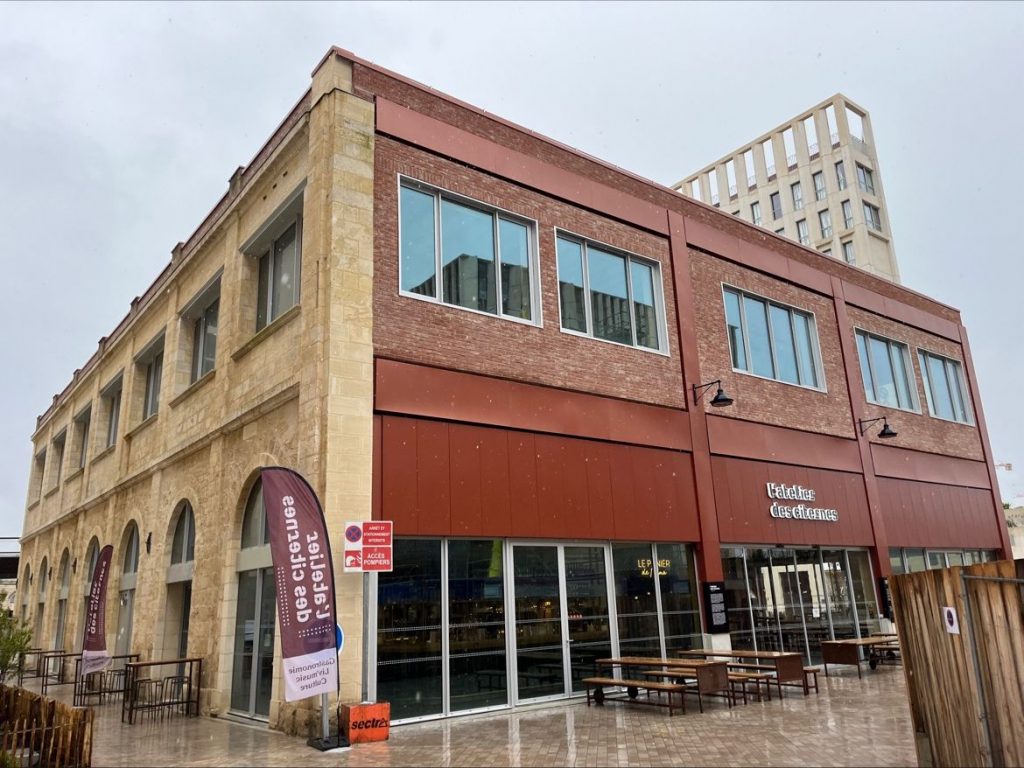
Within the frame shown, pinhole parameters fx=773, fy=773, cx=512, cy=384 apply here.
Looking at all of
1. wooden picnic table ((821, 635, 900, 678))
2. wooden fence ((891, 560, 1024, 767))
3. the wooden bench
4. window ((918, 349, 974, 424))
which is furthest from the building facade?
wooden fence ((891, 560, 1024, 767))

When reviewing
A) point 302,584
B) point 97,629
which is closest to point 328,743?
point 302,584

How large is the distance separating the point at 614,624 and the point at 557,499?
233 centimetres

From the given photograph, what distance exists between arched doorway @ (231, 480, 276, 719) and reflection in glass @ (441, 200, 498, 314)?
4.40m

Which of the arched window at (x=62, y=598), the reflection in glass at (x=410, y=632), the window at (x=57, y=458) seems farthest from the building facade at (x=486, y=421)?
the window at (x=57, y=458)

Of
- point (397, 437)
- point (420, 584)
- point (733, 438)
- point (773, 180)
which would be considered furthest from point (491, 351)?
point (773, 180)

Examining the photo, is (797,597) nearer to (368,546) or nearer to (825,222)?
(368,546)

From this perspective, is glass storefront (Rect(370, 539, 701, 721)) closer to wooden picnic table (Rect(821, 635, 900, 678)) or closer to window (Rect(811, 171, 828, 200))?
wooden picnic table (Rect(821, 635, 900, 678))

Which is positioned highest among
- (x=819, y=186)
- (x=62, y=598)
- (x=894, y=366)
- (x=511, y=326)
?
(x=819, y=186)

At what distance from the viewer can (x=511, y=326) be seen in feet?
41.0

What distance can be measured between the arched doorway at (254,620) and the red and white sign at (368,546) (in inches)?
89.6

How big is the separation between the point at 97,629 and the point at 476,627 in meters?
8.47

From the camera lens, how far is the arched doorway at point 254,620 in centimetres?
1097

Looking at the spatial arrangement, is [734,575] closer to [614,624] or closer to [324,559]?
[614,624]

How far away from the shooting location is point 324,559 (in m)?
8.92
